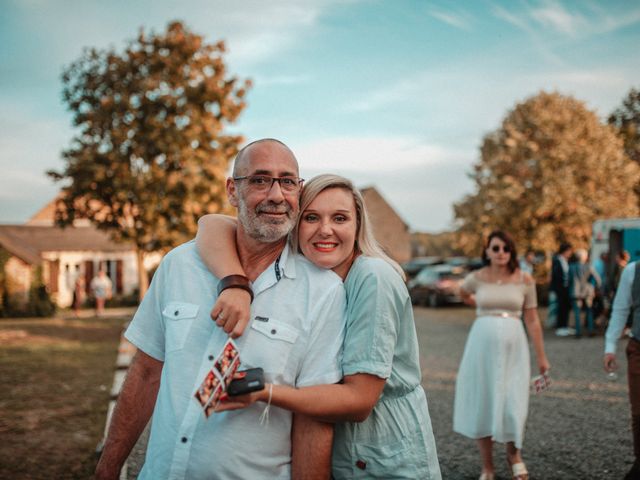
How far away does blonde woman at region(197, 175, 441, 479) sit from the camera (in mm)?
2246

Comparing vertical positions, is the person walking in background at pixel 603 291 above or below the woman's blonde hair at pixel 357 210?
below

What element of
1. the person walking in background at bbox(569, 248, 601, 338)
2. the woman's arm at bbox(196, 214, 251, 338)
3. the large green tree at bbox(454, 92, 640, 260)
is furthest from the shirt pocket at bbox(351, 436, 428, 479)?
the large green tree at bbox(454, 92, 640, 260)

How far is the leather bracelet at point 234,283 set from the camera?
240 cm

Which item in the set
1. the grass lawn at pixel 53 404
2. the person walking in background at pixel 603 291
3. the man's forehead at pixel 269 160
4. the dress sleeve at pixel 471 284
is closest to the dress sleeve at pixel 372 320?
the man's forehead at pixel 269 160

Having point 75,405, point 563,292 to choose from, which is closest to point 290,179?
point 75,405

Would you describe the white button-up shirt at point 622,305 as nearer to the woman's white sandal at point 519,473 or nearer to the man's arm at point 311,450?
the woman's white sandal at point 519,473

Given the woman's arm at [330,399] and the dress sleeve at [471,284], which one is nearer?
the woman's arm at [330,399]

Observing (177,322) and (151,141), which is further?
(151,141)

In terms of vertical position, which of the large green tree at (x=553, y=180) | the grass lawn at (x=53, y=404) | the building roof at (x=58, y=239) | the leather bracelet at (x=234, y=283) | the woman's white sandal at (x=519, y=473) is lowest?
the grass lawn at (x=53, y=404)

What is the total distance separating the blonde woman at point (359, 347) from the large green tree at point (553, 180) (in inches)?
1223

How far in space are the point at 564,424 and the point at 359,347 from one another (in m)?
6.17

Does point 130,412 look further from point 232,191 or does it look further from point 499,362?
point 499,362

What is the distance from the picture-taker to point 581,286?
51.1 ft

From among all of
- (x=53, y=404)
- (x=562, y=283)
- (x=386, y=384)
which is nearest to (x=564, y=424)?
(x=386, y=384)
